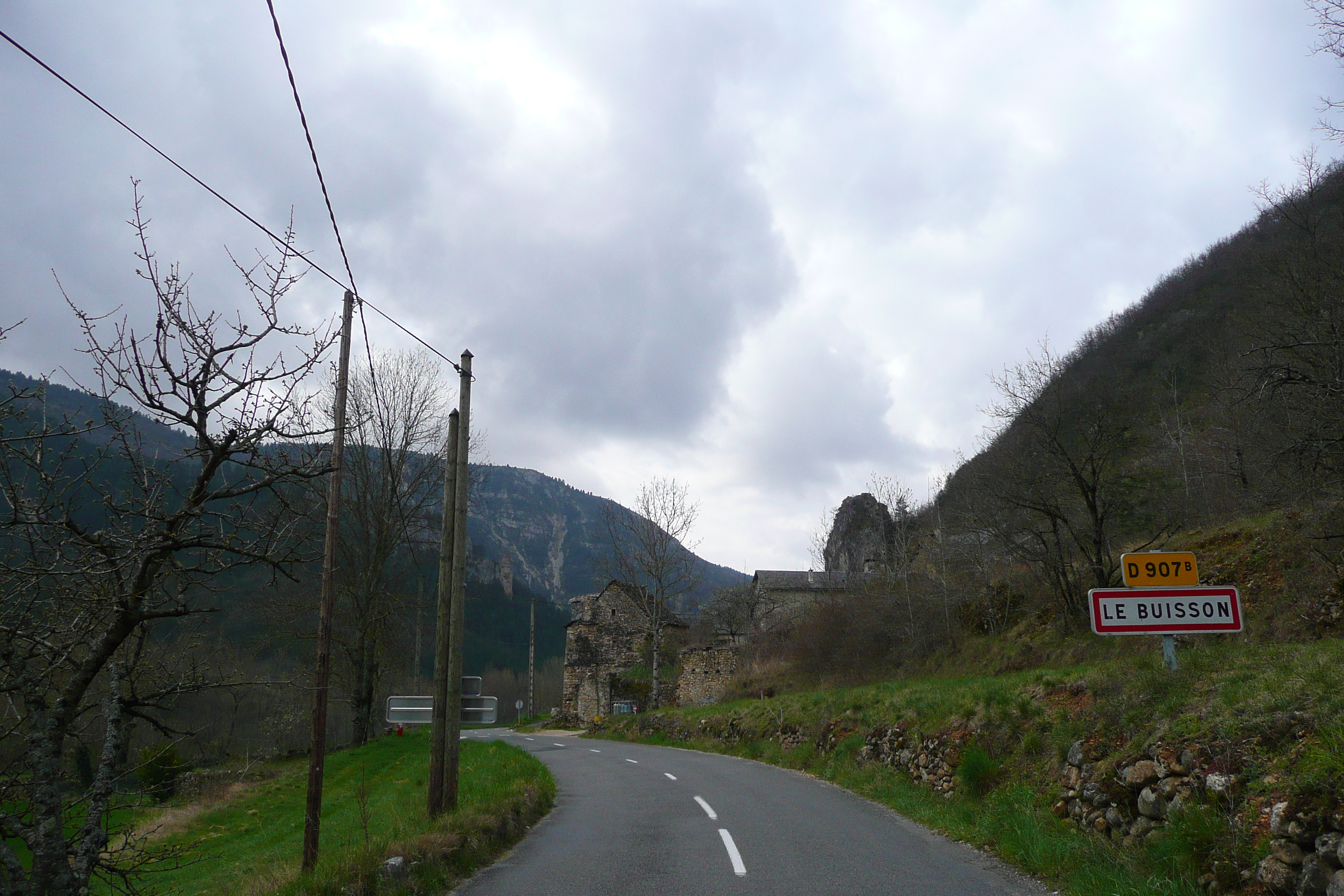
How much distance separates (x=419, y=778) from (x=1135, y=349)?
63.9m

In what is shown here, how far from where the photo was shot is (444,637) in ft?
41.6

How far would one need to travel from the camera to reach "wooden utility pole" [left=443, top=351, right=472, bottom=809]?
471 inches

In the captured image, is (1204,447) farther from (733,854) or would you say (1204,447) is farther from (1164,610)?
(733,854)

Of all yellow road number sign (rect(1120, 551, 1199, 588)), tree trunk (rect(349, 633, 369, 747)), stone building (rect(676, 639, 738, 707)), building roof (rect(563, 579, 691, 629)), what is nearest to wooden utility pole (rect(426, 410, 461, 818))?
yellow road number sign (rect(1120, 551, 1199, 588))

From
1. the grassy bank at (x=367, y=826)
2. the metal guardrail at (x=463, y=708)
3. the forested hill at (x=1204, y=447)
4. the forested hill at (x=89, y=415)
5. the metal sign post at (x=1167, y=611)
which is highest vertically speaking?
the forested hill at (x=1204, y=447)

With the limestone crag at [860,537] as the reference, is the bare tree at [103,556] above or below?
below

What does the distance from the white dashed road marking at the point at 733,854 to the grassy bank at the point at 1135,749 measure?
295 centimetres

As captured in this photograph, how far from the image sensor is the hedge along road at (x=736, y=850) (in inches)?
305

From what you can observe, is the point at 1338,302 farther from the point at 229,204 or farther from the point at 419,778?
the point at 419,778

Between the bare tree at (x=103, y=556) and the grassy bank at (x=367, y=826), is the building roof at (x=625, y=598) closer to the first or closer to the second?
the grassy bank at (x=367, y=826)

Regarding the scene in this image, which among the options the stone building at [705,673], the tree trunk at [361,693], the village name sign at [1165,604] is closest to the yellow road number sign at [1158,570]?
the village name sign at [1165,604]

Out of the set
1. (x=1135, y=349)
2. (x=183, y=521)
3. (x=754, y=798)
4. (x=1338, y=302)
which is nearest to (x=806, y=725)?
(x=754, y=798)

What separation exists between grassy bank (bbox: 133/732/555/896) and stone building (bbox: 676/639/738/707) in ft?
41.6

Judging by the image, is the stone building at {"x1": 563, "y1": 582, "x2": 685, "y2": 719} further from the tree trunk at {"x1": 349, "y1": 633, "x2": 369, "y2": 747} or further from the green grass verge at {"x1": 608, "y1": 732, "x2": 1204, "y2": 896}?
the green grass verge at {"x1": 608, "y1": 732, "x2": 1204, "y2": 896}
